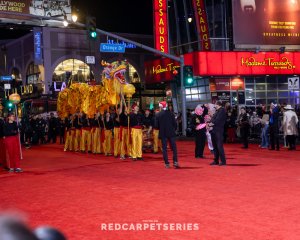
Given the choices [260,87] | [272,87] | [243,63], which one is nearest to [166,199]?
[243,63]

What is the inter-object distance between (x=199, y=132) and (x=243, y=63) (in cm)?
1734

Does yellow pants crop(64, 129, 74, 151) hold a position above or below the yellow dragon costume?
below

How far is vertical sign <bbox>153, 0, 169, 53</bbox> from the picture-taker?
116 ft

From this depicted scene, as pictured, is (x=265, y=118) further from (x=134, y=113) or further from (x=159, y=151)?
(x=134, y=113)

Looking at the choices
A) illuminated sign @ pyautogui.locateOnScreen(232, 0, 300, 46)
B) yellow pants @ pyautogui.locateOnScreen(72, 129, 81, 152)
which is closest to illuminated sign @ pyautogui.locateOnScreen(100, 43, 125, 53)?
yellow pants @ pyautogui.locateOnScreen(72, 129, 81, 152)

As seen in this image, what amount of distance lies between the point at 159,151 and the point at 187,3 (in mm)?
20314

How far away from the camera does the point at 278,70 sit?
32500 millimetres

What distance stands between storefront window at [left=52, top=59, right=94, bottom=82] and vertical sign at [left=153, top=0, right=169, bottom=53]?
15367mm

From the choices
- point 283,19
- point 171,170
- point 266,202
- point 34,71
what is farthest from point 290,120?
point 34,71

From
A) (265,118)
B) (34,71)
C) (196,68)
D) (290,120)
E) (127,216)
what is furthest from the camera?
(34,71)

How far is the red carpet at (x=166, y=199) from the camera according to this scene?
5.82 m

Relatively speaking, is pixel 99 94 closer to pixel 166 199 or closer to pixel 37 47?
pixel 166 199

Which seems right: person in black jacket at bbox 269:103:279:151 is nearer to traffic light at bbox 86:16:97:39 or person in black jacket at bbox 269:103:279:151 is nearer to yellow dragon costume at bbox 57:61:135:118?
yellow dragon costume at bbox 57:61:135:118

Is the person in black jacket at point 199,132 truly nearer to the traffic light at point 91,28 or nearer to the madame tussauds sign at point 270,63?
the traffic light at point 91,28
